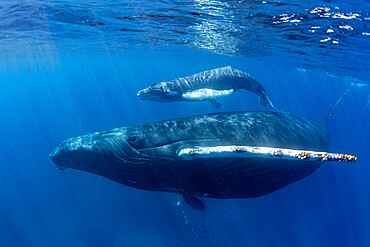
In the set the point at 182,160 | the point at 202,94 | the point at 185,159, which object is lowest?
the point at 202,94

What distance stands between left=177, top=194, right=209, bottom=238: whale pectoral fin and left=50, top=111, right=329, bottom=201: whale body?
8.7 inches

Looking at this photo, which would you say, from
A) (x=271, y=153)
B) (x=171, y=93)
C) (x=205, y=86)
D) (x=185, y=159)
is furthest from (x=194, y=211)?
(x=205, y=86)

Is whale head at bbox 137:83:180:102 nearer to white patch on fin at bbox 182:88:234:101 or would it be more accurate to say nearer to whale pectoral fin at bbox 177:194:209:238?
white patch on fin at bbox 182:88:234:101

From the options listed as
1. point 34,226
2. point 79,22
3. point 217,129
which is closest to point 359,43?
point 217,129

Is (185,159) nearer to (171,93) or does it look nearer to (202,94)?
(171,93)

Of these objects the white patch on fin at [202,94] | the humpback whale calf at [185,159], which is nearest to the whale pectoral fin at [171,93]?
the white patch on fin at [202,94]

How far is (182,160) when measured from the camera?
17.6ft

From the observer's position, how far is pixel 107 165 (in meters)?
5.81

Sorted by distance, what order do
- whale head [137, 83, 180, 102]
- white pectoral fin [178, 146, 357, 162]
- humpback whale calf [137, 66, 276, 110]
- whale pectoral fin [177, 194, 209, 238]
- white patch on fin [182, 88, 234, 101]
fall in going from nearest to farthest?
white pectoral fin [178, 146, 357, 162]
whale pectoral fin [177, 194, 209, 238]
whale head [137, 83, 180, 102]
humpback whale calf [137, 66, 276, 110]
white patch on fin [182, 88, 234, 101]

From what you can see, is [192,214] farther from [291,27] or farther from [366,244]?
[366,244]

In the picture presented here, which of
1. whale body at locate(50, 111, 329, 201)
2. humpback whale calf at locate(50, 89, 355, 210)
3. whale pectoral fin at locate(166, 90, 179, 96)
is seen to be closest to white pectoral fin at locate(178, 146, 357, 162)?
humpback whale calf at locate(50, 89, 355, 210)

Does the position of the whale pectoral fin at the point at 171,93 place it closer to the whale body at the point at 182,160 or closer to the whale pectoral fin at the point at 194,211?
the whale body at the point at 182,160

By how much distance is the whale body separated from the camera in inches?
217

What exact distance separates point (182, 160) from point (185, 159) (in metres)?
0.19
